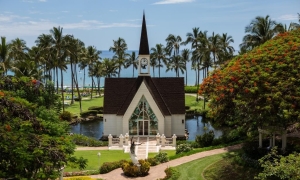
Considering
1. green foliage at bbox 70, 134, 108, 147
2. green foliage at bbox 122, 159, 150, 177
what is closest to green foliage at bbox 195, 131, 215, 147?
green foliage at bbox 122, 159, 150, 177

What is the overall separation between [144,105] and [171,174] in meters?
15.5

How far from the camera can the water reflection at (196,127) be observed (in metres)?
43.6

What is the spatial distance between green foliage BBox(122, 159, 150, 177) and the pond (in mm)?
17193

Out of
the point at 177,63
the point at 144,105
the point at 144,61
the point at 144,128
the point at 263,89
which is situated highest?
the point at 177,63

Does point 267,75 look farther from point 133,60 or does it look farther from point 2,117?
point 133,60

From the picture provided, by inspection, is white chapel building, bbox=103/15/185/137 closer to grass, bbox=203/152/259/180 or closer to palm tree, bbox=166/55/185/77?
grass, bbox=203/152/259/180

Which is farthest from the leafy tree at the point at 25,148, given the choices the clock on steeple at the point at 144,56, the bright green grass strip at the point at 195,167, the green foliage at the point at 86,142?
the clock on steeple at the point at 144,56

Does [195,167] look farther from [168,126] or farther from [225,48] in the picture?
[225,48]

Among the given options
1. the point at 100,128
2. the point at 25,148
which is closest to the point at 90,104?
the point at 100,128

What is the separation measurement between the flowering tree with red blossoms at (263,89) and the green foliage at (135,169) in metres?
5.63

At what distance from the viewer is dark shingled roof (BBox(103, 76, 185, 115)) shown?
40.0 metres

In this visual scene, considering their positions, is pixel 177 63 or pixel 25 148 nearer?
pixel 25 148

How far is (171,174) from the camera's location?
24.3 meters

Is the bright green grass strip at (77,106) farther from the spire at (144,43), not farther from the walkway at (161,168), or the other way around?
the walkway at (161,168)
